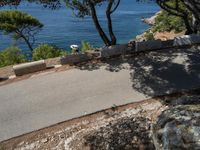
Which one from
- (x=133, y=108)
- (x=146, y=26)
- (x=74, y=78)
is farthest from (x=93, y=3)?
(x=146, y=26)

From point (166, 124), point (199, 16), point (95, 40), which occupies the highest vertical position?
point (199, 16)

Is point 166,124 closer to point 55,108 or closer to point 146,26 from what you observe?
point 55,108

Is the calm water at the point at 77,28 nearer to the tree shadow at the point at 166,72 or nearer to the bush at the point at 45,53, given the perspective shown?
the bush at the point at 45,53

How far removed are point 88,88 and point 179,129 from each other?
25.8ft

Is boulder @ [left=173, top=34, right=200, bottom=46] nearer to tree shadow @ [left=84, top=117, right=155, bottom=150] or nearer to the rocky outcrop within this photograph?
tree shadow @ [left=84, top=117, right=155, bottom=150]

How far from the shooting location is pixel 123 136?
35.9ft

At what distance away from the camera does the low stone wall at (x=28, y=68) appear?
16.7 m

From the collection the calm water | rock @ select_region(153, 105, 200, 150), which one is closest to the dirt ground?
rock @ select_region(153, 105, 200, 150)

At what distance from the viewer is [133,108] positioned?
12.7 meters

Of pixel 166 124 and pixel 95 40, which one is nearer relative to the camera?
pixel 166 124

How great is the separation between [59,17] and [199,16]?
246 feet

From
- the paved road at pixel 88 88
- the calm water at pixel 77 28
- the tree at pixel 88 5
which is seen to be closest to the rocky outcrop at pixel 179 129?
the paved road at pixel 88 88

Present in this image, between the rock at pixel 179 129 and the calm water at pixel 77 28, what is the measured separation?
5057 cm

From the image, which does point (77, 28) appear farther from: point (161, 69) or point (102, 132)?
point (102, 132)
